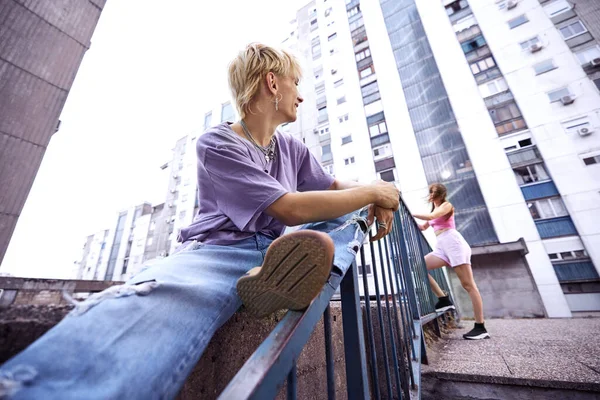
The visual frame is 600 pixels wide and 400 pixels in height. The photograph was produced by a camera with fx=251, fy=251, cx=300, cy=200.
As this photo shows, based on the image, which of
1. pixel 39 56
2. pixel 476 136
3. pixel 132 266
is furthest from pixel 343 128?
pixel 132 266

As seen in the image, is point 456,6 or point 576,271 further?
point 456,6

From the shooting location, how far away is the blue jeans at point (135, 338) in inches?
16.0

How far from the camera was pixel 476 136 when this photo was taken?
49.2 ft

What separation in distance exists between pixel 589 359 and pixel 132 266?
38.9m

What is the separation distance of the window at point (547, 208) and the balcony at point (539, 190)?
0.25 meters

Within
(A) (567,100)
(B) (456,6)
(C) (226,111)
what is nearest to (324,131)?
(B) (456,6)

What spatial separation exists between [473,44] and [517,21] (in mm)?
2508

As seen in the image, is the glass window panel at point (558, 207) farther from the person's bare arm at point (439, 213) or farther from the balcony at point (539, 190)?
the person's bare arm at point (439, 213)

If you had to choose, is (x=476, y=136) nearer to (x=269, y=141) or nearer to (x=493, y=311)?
(x=493, y=311)

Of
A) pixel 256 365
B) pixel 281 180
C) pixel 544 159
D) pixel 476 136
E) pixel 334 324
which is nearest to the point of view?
pixel 256 365

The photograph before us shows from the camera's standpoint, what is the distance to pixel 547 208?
41.5ft

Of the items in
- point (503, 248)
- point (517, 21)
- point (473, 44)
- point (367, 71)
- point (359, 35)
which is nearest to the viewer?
point (503, 248)

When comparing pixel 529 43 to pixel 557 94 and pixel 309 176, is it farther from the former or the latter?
pixel 309 176

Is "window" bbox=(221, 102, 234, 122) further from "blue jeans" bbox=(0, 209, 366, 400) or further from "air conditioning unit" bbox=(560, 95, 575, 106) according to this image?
"blue jeans" bbox=(0, 209, 366, 400)
